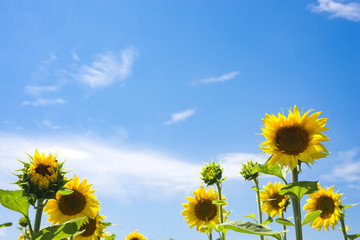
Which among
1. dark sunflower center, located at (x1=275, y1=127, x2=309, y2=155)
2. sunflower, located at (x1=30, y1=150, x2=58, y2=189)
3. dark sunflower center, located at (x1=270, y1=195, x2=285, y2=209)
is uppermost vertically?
dark sunflower center, located at (x1=270, y1=195, x2=285, y2=209)

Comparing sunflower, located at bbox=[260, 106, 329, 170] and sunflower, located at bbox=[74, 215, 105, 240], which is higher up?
sunflower, located at bbox=[260, 106, 329, 170]

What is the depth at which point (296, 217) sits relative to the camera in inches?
128

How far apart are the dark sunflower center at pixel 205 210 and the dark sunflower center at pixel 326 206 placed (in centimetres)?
208

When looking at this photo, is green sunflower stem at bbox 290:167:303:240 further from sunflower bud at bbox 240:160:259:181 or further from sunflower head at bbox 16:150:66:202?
sunflower bud at bbox 240:160:259:181

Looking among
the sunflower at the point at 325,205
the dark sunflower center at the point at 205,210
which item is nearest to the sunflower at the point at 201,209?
the dark sunflower center at the point at 205,210

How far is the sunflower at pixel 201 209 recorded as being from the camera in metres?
7.80

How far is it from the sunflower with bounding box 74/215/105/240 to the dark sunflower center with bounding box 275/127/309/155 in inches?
140

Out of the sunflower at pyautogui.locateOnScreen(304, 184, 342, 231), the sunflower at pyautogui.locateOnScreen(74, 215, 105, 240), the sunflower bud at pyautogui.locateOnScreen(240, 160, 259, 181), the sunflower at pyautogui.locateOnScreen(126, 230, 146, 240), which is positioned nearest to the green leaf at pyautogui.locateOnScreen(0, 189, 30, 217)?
the sunflower at pyautogui.locateOnScreen(74, 215, 105, 240)

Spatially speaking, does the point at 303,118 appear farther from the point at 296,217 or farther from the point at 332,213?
the point at 332,213

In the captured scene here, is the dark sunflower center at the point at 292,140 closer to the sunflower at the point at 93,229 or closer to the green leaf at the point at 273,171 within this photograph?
the green leaf at the point at 273,171

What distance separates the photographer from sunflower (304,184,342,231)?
6.70 metres

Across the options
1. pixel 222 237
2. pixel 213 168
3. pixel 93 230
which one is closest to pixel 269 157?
pixel 222 237

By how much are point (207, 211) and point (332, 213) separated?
7.96ft

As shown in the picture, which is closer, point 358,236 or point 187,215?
point 358,236
